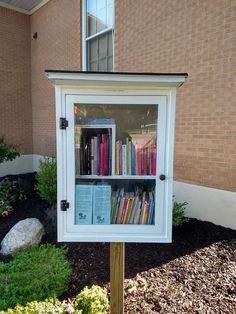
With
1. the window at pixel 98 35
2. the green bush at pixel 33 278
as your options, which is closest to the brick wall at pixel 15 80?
the window at pixel 98 35

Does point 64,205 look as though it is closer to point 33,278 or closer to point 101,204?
point 101,204

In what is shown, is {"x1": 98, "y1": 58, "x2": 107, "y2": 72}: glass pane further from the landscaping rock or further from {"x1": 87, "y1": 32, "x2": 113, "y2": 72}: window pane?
the landscaping rock

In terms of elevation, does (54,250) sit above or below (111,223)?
below

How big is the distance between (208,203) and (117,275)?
8.85 feet

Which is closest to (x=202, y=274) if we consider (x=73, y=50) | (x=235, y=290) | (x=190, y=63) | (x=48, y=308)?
(x=235, y=290)

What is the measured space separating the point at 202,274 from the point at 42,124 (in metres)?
7.59

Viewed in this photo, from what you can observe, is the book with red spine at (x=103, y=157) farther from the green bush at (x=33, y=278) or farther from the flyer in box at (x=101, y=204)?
the green bush at (x=33, y=278)

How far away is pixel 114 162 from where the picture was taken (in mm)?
2186

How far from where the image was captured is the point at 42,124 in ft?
30.3

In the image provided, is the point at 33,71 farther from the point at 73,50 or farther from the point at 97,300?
the point at 97,300

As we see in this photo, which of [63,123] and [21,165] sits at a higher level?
[63,123]

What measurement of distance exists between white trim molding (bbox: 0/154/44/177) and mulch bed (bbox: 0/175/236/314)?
5.84 metres

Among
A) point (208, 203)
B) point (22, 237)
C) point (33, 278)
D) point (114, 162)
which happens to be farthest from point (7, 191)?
point (114, 162)

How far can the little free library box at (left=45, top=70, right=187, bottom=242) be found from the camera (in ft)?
6.57
